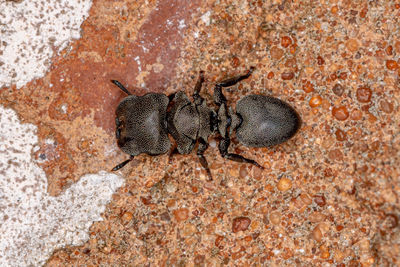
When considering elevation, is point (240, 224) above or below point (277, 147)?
below

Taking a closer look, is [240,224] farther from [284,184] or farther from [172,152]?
[172,152]

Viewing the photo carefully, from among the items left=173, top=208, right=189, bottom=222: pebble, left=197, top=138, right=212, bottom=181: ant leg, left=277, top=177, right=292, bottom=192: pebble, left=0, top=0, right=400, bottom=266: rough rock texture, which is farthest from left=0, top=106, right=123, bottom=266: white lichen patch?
left=277, top=177, right=292, bottom=192: pebble

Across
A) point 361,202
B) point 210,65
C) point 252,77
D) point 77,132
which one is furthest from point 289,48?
point 77,132

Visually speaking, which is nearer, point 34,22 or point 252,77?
point 34,22

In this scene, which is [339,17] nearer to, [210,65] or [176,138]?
[210,65]

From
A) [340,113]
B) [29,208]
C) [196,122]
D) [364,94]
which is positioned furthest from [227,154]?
[29,208]
